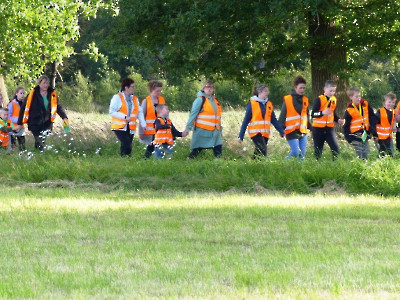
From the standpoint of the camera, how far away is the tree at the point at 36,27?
2981cm

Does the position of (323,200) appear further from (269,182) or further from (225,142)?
(225,142)

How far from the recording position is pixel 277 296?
6289 millimetres

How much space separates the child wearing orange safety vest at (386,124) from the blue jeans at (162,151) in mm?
3951

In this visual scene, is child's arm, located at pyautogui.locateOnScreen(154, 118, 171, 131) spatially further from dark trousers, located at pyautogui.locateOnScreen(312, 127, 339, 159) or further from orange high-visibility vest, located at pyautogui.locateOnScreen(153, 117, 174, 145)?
dark trousers, located at pyautogui.locateOnScreen(312, 127, 339, 159)

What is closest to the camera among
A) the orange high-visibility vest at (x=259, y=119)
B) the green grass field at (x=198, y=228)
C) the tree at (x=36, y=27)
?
the green grass field at (x=198, y=228)

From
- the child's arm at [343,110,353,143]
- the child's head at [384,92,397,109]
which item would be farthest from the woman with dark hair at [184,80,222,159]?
the child's head at [384,92,397,109]

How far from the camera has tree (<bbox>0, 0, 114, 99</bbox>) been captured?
29812 millimetres

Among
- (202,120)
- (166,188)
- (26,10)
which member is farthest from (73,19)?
(166,188)

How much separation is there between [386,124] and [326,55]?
651 centimetres

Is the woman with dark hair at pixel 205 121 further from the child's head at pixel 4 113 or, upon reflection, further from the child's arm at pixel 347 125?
the child's head at pixel 4 113

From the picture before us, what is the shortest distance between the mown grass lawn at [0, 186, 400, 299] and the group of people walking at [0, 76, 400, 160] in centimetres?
373

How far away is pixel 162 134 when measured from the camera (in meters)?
17.3

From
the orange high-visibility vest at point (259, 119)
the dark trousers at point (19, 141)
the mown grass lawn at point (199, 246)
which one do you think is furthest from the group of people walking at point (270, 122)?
the mown grass lawn at point (199, 246)

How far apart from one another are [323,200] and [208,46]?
37.5 feet
